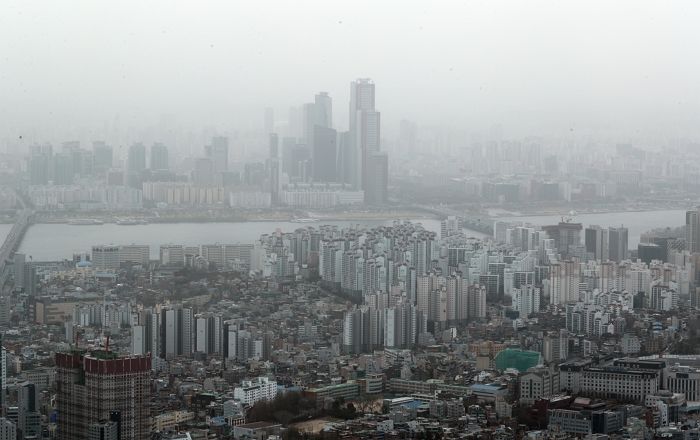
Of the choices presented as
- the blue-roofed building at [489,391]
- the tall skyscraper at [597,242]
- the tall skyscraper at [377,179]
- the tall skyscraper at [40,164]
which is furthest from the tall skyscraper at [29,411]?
the tall skyscraper at [377,179]

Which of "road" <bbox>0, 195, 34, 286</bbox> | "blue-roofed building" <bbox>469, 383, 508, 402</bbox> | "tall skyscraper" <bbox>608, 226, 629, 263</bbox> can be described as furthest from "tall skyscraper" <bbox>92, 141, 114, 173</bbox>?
"blue-roofed building" <bbox>469, 383, 508, 402</bbox>

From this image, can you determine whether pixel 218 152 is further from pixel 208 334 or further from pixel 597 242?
pixel 208 334

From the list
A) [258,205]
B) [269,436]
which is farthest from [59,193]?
[269,436]

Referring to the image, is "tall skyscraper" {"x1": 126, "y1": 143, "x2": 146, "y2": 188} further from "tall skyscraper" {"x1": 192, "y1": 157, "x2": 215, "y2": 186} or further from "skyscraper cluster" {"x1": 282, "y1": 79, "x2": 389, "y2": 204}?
"skyscraper cluster" {"x1": 282, "y1": 79, "x2": 389, "y2": 204}

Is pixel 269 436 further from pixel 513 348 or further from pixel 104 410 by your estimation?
pixel 513 348

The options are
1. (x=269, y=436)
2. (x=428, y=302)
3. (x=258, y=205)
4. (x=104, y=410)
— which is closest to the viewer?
(x=104, y=410)

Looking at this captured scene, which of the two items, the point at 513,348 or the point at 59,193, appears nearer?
the point at 513,348

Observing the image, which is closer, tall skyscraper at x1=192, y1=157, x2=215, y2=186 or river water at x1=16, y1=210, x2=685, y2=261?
river water at x1=16, y1=210, x2=685, y2=261
